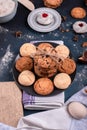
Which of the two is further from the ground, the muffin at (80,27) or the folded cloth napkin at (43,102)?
the muffin at (80,27)

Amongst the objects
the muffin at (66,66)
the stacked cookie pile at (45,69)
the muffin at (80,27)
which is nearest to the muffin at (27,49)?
the stacked cookie pile at (45,69)

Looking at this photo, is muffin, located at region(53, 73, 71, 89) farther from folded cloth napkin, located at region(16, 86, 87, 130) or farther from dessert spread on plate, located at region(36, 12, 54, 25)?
dessert spread on plate, located at region(36, 12, 54, 25)

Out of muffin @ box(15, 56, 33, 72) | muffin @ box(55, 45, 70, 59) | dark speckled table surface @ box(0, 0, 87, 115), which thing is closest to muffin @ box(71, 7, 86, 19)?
dark speckled table surface @ box(0, 0, 87, 115)

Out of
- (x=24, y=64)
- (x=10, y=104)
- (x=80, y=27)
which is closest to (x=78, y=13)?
(x=80, y=27)

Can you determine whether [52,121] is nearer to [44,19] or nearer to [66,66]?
[66,66]

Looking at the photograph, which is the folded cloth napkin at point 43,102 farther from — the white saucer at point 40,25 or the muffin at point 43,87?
the white saucer at point 40,25
